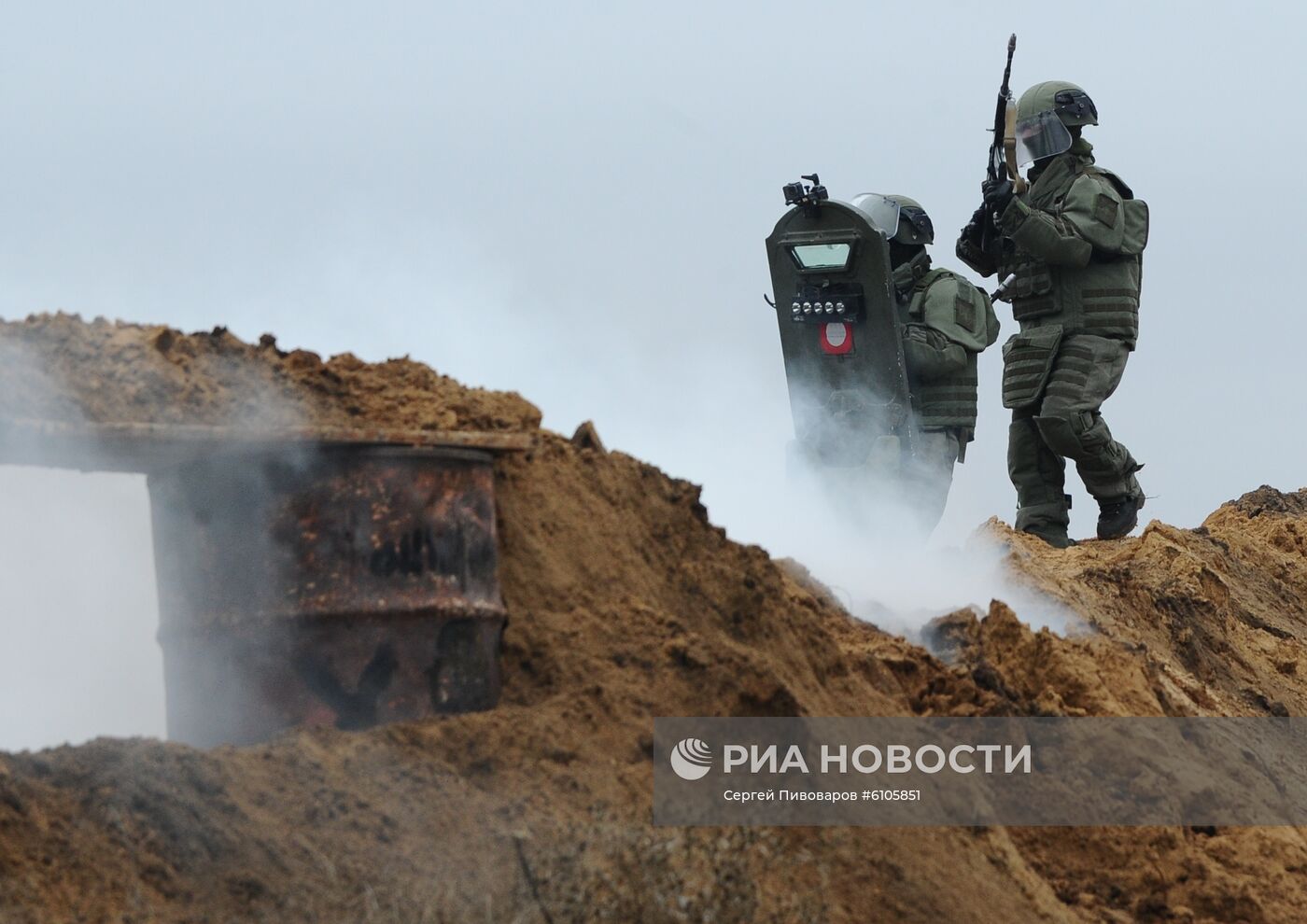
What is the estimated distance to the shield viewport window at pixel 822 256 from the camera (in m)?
11.7

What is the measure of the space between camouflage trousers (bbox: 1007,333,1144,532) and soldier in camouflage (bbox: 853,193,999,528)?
414 mm

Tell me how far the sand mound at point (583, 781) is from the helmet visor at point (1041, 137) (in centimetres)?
462

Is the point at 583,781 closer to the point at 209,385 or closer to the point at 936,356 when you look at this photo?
the point at 209,385

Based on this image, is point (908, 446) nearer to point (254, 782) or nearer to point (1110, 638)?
point (1110, 638)

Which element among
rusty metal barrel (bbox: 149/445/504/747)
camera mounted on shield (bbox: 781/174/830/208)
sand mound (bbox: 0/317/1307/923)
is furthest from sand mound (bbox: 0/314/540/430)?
camera mounted on shield (bbox: 781/174/830/208)

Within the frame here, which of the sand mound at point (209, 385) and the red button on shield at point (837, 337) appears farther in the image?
the red button on shield at point (837, 337)

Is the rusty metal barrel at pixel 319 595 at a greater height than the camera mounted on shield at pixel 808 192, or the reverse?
the camera mounted on shield at pixel 808 192

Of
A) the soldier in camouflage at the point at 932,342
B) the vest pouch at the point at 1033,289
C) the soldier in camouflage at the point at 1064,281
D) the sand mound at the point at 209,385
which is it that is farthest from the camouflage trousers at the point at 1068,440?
the sand mound at the point at 209,385

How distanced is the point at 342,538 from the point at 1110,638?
4.00 metres

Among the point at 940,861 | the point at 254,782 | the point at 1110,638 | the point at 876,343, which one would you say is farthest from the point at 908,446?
the point at 254,782

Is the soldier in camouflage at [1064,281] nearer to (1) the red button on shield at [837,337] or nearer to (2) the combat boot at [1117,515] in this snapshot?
(2) the combat boot at [1117,515]

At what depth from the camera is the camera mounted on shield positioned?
11.6 m

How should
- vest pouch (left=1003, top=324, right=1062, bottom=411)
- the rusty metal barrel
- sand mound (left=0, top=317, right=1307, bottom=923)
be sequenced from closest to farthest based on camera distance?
1. sand mound (left=0, top=317, right=1307, bottom=923)
2. the rusty metal barrel
3. vest pouch (left=1003, top=324, right=1062, bottom=411)

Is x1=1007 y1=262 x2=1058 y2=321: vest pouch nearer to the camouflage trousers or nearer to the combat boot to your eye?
the camouflage trousers
